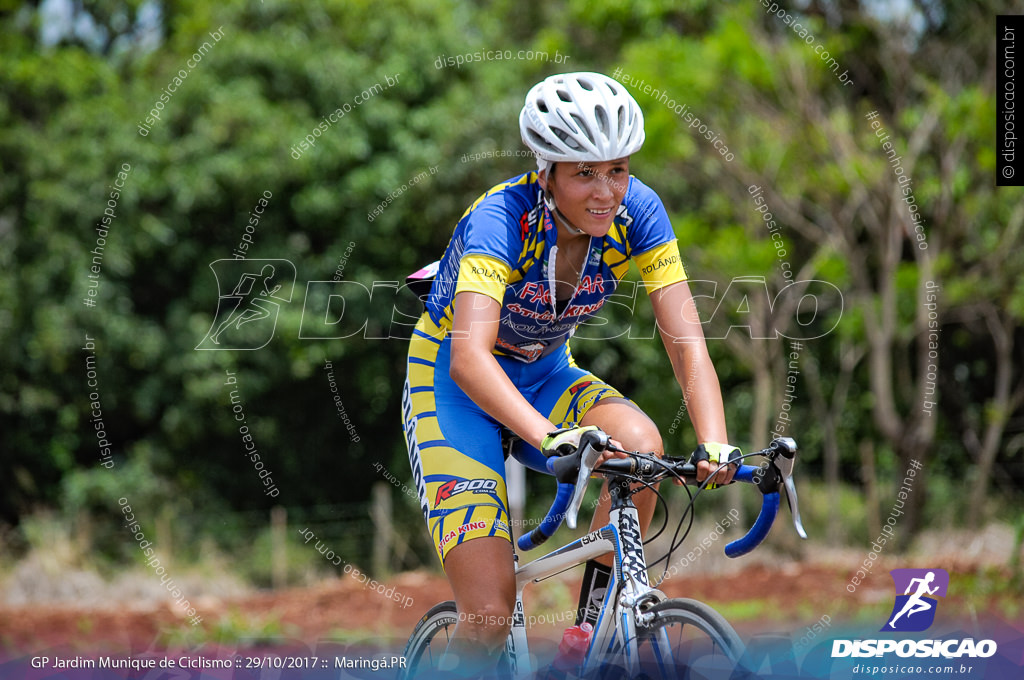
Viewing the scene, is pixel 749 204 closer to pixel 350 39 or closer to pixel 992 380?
pixel 992 380

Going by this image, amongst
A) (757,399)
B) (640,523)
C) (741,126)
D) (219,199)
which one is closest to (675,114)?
(741,126)

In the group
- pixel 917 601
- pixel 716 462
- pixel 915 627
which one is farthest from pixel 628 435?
pixel 917 601

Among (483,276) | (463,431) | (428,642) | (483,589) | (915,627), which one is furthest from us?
(915,627)

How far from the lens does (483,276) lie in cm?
293

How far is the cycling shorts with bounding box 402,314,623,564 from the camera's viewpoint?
315 centimetres

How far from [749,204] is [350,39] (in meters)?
6.32

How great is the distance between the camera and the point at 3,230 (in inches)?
504

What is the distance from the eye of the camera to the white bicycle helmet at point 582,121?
2.98m

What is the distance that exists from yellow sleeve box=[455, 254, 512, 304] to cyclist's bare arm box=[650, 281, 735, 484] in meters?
0.58

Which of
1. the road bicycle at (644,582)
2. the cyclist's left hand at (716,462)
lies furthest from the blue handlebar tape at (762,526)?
the cyclist's left hand at (716,462)
